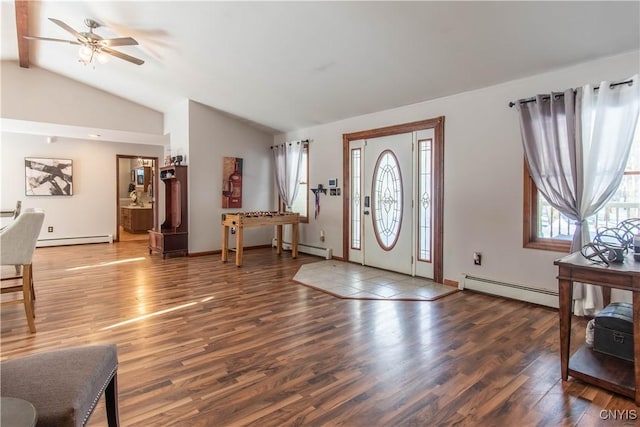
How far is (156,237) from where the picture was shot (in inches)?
253

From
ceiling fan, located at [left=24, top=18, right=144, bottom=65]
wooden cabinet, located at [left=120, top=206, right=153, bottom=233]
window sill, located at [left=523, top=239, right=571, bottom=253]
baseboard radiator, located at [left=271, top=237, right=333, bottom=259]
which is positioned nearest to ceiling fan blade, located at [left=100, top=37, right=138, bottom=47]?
ceiling fan, located at [left=24, top=18, right=144, bottom=65]

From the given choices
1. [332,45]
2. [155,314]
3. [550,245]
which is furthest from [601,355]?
[155,314]

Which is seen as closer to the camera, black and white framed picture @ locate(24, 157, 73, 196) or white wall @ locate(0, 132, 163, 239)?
white wall @ locate(0, 132, 163, 239)

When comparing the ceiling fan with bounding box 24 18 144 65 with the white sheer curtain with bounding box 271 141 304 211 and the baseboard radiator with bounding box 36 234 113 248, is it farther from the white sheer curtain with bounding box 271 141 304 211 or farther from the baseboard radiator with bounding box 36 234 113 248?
the baseboard radiator with bounding box 36 234 113 248

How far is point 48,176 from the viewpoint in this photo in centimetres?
739

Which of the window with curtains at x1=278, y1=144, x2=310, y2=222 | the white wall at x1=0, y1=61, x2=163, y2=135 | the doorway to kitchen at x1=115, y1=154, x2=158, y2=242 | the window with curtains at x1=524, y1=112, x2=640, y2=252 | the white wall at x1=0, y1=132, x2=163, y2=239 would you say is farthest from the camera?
the doorway to kitchen at x1=115, y1=154, x2=158, y2=242

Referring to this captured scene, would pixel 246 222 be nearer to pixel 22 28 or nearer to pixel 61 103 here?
pixel 22 28

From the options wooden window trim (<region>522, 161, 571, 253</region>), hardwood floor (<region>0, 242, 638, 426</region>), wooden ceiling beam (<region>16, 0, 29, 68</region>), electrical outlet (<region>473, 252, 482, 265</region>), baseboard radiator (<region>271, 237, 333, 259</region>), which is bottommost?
hardwood floor (<region>0, 242, 638, 426</region>)

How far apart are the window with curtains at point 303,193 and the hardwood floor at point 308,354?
8.44 ft

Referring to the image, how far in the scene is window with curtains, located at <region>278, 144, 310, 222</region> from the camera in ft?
22.1

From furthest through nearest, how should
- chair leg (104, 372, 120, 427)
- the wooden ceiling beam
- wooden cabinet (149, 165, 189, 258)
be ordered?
1. wooden cabinet (149, 165, 189, 258)
2. the wooden ceiling beam
3. chair leg (104, 372, 120, 427)

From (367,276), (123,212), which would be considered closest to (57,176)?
(123,212)

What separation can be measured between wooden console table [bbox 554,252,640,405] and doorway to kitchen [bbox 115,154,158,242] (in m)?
8.88

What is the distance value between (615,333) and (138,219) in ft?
34.2
